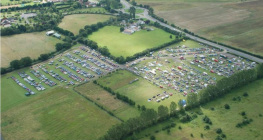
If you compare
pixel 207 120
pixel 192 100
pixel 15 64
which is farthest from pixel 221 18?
pixel 15 64

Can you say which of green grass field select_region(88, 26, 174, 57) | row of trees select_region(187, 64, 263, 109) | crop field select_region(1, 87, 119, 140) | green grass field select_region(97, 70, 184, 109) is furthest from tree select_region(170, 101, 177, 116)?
green grass field select_region(88, 26, 174, 57)

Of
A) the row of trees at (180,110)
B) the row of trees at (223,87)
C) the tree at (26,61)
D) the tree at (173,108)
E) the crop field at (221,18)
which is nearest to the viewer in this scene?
the row of trees at (180,110)

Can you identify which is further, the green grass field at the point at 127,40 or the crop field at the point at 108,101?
the green grass field at the point at 127,40

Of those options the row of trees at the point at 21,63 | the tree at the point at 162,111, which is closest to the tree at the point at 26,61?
the row of trees at the point at 21,63

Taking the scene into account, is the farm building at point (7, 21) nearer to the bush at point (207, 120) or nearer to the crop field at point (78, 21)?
the crop field at point (78, 21)

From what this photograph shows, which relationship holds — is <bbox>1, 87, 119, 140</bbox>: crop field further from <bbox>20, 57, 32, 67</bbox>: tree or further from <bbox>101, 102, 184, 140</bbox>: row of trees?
<bbox>20, 57, 32, 67</bbox>: tree

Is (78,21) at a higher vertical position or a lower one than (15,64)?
higher

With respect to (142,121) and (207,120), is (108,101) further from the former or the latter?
(207,120)
